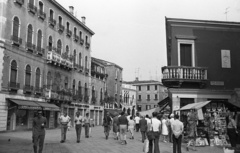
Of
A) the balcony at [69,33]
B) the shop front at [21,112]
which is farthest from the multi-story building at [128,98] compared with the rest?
the shop front at [21,112]

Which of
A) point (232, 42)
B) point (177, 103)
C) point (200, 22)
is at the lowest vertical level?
point (177, 103)

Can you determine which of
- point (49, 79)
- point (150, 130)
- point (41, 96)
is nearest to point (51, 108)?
point (41, 96)

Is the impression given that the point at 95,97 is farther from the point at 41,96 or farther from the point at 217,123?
the point at 217,123

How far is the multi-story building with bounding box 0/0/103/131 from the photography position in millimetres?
25594

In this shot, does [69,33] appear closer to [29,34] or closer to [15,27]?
[29,34]

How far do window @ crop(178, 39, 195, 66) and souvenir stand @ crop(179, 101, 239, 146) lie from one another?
3.66m

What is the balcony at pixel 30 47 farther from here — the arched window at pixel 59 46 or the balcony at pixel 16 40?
the arched window at pixel 59 46

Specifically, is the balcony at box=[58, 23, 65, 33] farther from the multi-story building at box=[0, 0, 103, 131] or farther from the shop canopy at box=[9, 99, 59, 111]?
the shop canopy at box=[9, 99, 59, 111]

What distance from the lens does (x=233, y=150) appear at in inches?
352

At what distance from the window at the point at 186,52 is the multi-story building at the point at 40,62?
1507 cm

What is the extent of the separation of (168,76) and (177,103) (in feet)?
5.96

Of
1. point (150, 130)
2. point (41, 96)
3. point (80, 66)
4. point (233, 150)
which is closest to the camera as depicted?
point (233, 150)

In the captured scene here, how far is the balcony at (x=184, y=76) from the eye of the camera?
56.9 ft

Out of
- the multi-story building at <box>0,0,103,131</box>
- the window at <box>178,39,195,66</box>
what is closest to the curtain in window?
the multi-story building at <box>0,0,103,131</box>
